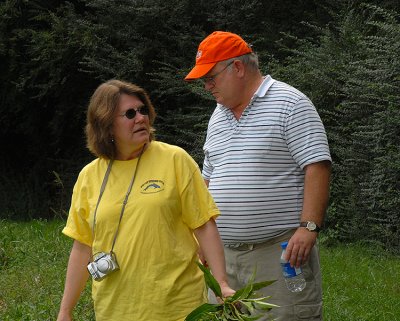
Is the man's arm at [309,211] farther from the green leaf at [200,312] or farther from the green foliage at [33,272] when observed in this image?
the green foliage at [33,272]

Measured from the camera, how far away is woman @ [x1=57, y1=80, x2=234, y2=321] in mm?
4008

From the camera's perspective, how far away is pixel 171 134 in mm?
13617

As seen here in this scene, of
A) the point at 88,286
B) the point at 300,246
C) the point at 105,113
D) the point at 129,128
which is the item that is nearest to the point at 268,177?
the point at 300,246

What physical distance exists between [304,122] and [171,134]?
9.16m

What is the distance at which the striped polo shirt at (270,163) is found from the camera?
14.8ft

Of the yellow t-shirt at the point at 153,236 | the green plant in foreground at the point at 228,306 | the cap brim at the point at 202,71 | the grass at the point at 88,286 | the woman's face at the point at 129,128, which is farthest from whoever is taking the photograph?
the grass at the point at 88,286

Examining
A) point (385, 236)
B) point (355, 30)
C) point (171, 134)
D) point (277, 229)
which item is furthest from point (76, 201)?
point (171, 134)

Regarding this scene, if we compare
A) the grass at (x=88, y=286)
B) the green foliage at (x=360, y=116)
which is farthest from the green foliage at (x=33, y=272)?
the green foliage at (x=360, y=116)

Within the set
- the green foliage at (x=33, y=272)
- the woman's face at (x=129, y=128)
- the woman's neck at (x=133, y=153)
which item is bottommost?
the green foliage at (x=33, y=272)

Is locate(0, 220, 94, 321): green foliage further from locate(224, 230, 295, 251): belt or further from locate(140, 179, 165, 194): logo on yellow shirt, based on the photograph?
locate(140, 179, 165, 194): logo on yellow shirt

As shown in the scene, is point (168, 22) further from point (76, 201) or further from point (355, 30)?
point (76, 201)

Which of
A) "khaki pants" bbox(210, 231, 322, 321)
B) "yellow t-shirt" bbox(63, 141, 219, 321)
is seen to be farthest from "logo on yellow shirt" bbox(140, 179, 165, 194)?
"khaki pants" bbox(210, 231, 322, 321)

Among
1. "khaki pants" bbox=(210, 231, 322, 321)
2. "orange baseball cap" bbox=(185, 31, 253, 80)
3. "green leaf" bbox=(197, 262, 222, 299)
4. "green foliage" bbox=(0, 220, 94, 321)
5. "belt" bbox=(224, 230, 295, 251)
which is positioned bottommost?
"green foliage" bbox=(0, 220, 94, 321)

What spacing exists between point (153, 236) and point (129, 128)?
506 mm
